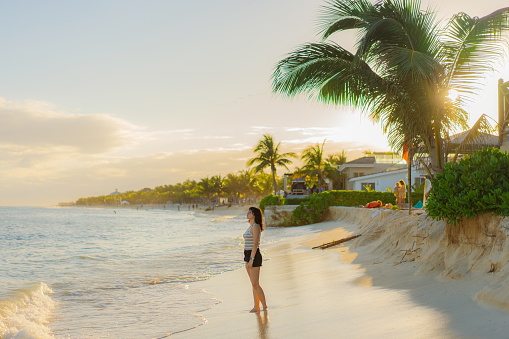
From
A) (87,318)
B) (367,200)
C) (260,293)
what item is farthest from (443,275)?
(367,200)

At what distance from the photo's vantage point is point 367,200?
28.5 m

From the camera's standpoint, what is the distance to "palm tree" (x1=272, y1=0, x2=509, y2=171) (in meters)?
8.42

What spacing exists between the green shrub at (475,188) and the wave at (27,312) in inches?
250

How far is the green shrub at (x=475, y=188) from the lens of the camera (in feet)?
18.9

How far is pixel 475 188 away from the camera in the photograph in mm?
6000

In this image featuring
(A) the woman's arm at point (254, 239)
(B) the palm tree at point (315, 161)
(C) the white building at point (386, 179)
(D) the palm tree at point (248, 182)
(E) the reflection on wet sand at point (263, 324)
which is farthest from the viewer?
(D) the palm tree at point (248, 182)

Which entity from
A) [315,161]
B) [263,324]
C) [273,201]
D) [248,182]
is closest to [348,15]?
[263,324]

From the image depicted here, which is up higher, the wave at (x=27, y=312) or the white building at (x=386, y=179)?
the white building at (x=386, y=179)

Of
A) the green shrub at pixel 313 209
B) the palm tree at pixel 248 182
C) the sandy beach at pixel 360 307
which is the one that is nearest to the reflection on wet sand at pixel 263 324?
the sandy beach at pixel 360 307

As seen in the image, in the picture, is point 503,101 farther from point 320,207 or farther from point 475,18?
point 320,207

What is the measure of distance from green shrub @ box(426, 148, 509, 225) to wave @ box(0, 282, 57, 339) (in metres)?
6.36

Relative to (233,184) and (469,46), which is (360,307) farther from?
(233,184)

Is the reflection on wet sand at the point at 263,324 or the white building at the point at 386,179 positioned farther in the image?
the white building at the point at 386,179

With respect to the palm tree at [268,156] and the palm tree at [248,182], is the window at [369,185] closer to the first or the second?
the palm tree at [268,156]
